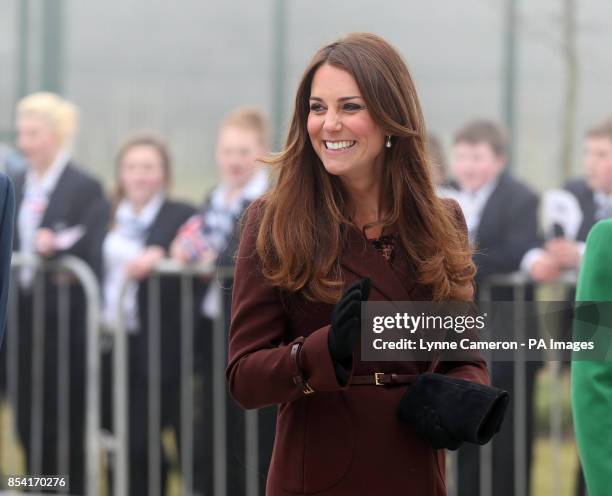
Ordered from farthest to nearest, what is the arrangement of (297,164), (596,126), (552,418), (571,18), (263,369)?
(571,18) < (596,126) < (552,418) < (297,164) < (263,369)

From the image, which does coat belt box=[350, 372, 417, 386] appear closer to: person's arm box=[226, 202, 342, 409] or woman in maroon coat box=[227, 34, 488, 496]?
woman in maroon coat box=[227, 34, 488, 496]

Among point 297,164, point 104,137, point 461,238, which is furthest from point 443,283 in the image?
point 104,137

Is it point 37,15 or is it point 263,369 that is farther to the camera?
point 37,15

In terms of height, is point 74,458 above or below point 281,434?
below

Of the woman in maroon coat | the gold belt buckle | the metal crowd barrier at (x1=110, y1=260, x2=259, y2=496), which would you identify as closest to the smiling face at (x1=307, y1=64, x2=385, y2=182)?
the woman in maroon coat

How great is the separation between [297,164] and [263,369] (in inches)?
19.5

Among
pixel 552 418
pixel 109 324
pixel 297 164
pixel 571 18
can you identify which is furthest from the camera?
pixel 571 18

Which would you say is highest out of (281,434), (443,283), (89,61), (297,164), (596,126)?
(89,61)

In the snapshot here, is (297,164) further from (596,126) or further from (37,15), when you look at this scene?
(37,15)

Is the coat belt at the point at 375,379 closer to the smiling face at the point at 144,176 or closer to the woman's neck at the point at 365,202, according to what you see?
the woman's neck at the point at 365,202

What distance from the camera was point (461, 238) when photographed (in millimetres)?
2938

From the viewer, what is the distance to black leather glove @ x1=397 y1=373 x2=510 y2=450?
263 centimetres

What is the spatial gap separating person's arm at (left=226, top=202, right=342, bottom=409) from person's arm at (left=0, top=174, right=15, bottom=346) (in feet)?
1.81

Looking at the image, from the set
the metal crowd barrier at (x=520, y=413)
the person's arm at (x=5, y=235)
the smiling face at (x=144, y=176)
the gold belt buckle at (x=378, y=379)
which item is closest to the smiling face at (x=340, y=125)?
the gold belt buckle at (x=378, y=379)
